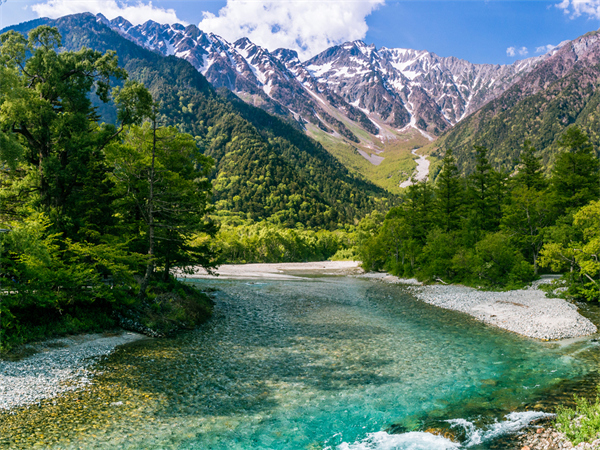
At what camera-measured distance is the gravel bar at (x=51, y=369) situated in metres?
13.6

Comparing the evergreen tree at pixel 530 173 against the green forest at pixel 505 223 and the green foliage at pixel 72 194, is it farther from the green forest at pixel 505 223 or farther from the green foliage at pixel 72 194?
the green foliage at pixel 72 194

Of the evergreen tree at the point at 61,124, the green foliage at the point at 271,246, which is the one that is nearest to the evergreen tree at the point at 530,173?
the evergreen tree at the point at 61,124

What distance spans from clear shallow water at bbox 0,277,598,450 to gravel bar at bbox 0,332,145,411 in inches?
39.9

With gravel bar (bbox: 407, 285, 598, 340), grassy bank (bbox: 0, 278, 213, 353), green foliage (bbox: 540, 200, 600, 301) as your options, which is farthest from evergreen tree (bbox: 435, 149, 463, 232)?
grassy bank (bbox: 0, 278, 213, 353)

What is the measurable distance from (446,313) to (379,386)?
19.9 meters

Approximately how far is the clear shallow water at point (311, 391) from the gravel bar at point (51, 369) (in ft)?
3.32

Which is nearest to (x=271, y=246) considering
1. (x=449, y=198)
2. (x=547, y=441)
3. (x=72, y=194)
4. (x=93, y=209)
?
(x=449, y=198)

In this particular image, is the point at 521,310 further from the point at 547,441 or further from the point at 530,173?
the point at 530,173

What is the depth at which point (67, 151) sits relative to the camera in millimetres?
25328

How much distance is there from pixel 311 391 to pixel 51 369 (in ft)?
40.4

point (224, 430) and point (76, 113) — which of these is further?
point (76, 113)

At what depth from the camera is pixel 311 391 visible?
15453 millimetres

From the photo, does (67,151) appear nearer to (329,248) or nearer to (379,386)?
(379,386)

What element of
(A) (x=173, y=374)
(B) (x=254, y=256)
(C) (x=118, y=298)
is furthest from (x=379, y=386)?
(B) (x=254, y=256)
